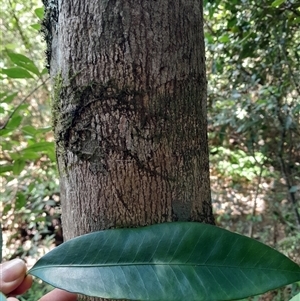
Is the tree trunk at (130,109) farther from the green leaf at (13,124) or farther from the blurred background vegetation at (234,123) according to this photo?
the green leaf at (13,124)

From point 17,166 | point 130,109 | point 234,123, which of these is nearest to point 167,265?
point 130,109

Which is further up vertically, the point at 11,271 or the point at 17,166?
the point at 17,166

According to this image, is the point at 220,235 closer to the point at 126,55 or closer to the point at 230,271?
the point at 230,271

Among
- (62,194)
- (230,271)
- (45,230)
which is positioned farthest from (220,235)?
(45,230)

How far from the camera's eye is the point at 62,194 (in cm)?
56

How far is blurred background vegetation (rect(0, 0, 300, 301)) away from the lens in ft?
4.24

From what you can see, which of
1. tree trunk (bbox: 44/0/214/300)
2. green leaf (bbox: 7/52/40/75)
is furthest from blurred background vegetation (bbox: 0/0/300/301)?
tree trunk (bbox: 44/0/214/300)

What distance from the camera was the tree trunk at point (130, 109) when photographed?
0.47m

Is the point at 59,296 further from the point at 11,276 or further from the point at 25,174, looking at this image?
the point at 25,174

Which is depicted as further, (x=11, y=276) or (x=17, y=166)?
(x=17, y=166)

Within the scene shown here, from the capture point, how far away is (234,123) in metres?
1.93

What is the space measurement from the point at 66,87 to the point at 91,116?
0.06 metres

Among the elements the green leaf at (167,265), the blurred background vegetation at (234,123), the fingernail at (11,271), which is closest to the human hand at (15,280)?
the fingernail at (11,271)

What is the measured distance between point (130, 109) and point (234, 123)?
1.53m
